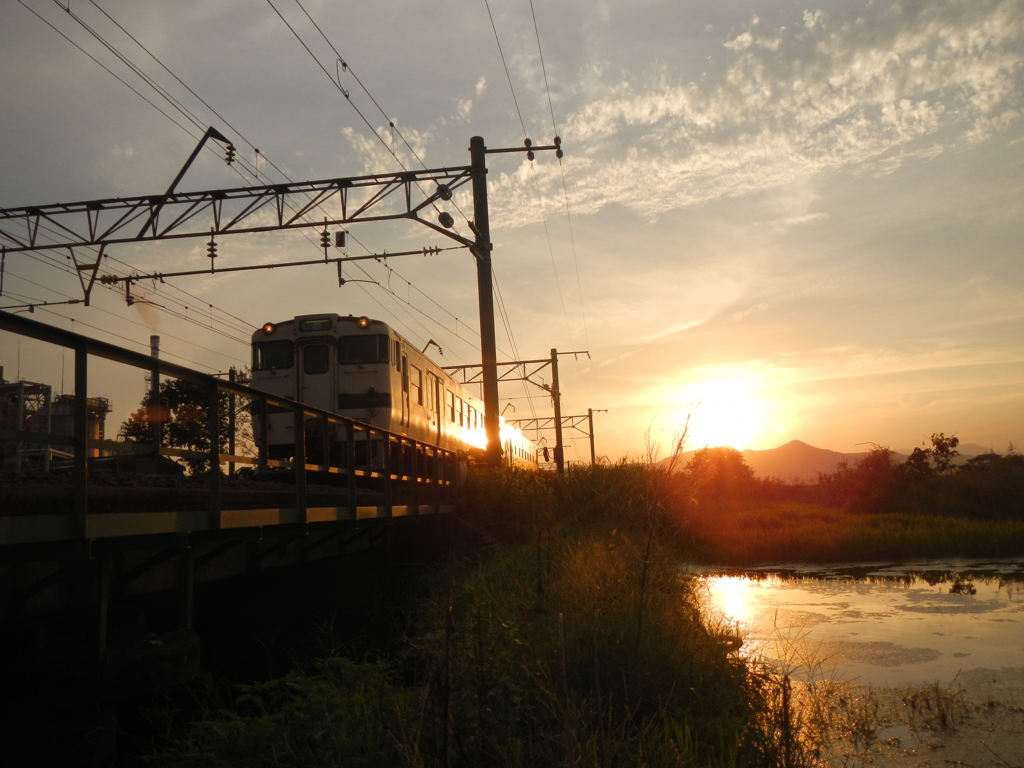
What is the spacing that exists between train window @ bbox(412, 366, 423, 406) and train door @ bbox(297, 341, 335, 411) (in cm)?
214

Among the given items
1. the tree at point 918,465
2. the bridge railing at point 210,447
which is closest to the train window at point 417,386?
the bridge railing at point 210,447

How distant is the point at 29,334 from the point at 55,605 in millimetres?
1955

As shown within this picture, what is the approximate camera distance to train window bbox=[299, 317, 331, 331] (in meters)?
16.0

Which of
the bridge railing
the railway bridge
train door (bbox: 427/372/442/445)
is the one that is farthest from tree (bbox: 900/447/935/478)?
the railway bridge

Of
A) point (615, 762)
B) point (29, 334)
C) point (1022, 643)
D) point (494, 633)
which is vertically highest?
point (29, 334)

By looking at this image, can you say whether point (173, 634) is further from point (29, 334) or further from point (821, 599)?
point (821, 599)

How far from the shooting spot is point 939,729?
790 cm

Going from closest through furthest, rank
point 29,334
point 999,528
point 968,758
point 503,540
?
point 29,334
point 968,758
point 503,540
point 999,528

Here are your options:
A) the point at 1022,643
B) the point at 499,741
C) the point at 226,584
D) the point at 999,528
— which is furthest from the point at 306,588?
the point at 999,528

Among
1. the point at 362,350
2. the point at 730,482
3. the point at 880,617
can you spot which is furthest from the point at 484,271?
the point at 730,482

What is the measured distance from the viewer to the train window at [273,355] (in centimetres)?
1619

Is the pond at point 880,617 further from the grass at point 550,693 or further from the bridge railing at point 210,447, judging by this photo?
the bridge railing at point 210,447

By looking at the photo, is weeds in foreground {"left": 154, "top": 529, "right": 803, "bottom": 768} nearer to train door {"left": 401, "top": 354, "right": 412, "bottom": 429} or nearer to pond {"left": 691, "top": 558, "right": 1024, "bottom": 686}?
pond {"left": 691, "top": 558, "right": 1024, "bottom": 686}

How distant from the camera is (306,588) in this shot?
1030cm
